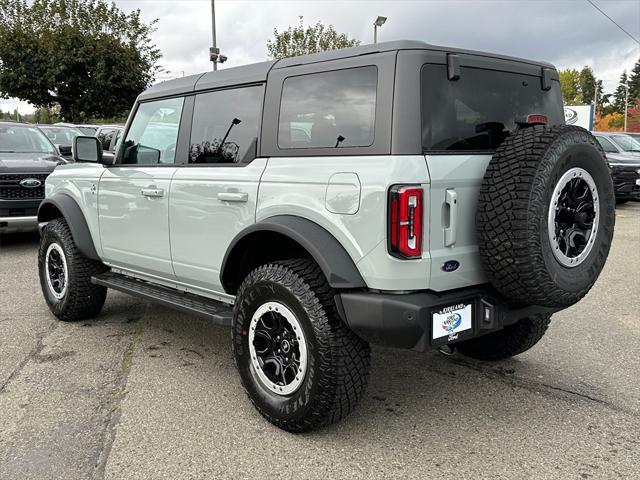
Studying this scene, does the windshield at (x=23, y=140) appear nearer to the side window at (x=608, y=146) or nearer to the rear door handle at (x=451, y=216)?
the rear door handle at (x=451, y=216)

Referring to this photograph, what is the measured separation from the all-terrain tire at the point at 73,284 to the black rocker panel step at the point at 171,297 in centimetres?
23

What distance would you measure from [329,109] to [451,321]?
4.07 feet

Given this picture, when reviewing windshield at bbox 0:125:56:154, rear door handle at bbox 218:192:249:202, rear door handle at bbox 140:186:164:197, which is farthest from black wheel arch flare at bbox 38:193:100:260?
windshield at bbox 0:125:56:154

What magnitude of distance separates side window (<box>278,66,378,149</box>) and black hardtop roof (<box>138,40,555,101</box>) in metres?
0.10

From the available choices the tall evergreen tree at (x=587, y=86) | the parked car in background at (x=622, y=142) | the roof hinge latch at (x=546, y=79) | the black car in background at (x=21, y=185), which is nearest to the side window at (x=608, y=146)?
the parked car in background at (x=622, y=142)

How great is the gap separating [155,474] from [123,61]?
26730 mm

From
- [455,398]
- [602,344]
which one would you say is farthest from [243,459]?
[602,344]

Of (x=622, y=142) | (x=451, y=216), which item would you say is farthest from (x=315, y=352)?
(x=622, y=142)

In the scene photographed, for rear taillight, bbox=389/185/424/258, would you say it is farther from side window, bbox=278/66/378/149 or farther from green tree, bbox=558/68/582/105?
green tree, bbox=558/68/582/105

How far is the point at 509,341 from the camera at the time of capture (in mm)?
3885

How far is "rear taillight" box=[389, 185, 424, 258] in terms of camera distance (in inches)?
103

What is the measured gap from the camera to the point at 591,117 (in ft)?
70.5

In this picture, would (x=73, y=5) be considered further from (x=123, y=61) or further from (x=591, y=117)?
(x=591, y=117)

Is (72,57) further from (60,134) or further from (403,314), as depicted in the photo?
(403,314)
